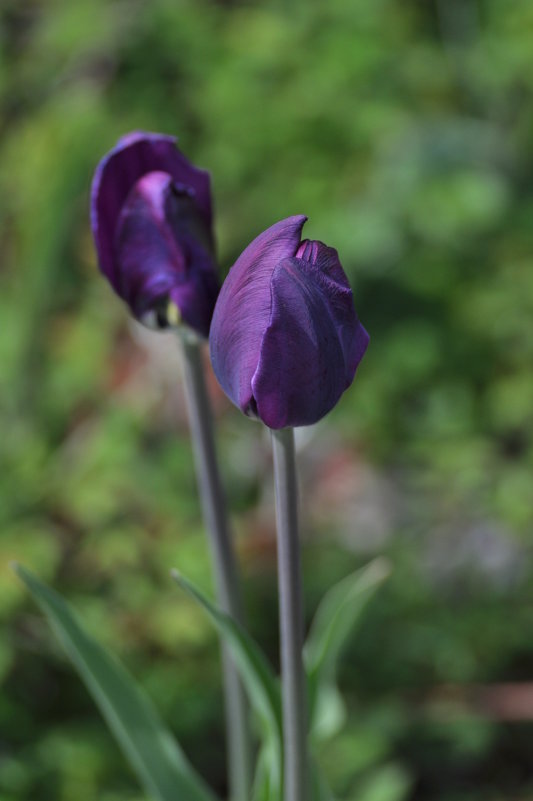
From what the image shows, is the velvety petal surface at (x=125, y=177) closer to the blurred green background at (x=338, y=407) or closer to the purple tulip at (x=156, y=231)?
the purple tulip at (x=156, y=231)

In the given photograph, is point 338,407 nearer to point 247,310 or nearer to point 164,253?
point 164,253

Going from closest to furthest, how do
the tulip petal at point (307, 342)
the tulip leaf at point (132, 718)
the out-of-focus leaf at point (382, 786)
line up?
the tulip petal at point (307, 342)
the tulip leaf at point (132, 718)
the out-of-focus leaf at point (382, 786)

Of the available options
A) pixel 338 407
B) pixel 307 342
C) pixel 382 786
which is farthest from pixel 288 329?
pixel 338 407

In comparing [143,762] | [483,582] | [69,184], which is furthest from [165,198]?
[69,184]

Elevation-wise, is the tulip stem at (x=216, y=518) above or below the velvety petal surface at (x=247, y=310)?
below

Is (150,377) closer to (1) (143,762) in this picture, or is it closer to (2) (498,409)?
(2) (498,409)

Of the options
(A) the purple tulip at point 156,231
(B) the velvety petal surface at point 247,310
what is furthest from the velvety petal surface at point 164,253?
(B) the velvety petal surface at point 247,310
